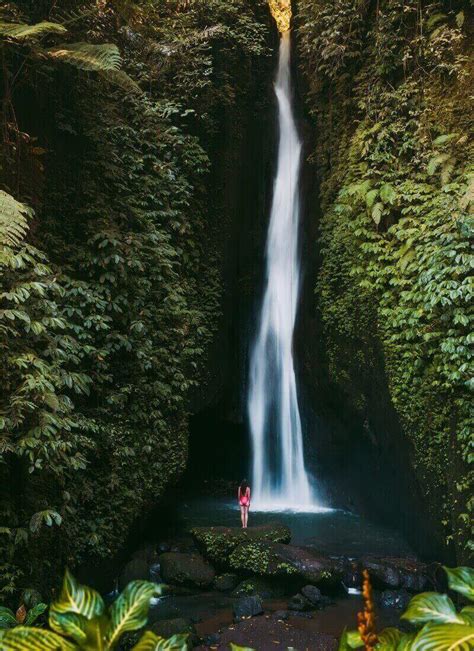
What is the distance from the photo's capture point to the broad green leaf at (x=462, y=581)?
2053 millimetres

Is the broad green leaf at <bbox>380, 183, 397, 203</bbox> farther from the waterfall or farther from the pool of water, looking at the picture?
the pool of water

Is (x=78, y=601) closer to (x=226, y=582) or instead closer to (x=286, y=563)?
(x=286, y=563)

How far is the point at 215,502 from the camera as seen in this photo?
12.7m

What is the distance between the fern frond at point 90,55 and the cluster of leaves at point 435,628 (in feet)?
21.2

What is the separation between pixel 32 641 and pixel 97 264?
22.1 ft

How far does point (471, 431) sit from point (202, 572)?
13.9 ft

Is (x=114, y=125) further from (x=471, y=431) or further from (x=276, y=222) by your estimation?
(x=471, y=431)

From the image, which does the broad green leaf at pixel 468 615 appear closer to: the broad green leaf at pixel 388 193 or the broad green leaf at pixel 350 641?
the broad green leaf at pixel 350 641

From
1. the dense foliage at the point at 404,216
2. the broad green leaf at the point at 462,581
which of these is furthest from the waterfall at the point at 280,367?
the broad green leaf at the point at 462,581

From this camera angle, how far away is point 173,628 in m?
6.19

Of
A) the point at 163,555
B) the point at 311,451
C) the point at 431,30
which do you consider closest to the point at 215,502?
the point at 311,451

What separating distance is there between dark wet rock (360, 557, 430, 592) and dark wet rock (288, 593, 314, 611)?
1.02m

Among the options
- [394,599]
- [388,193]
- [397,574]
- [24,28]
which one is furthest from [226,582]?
[24,28]

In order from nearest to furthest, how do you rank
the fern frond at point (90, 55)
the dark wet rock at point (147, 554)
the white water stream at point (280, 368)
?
the fern frond at point (90, 55)
the dark wet rock at point (147, 554)
the white water stream at point (280, 368)
